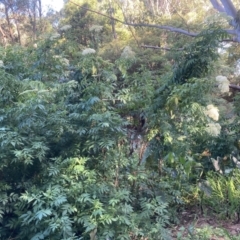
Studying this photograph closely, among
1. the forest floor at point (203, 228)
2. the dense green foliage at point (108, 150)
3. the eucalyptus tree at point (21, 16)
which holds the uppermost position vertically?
the eucalyptus tree at point (21, 16)

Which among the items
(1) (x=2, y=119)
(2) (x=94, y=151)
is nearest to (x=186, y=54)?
(2) (x=94, y=151)

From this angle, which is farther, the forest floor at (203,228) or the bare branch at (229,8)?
the bare branch at (229,8)

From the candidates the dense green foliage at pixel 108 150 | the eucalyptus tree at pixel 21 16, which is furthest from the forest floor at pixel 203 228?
the eucalyptus tree at pixel 21 16

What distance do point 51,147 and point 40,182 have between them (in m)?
0.41

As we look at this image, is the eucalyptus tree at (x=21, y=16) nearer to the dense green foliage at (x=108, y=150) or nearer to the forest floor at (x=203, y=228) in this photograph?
the dense green foliage at (x=108, y=150)

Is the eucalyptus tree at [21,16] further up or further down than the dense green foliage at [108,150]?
further up

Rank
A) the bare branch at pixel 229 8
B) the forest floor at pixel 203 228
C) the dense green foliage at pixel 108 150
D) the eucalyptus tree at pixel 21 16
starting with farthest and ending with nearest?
the eucalyptus tree at pixel 21 16 → the bare branch at pixel 229 8 → the forest floor at pixel 203 228 → the dense green foliage at pixel 108 150

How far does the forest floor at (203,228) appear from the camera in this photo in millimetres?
3289

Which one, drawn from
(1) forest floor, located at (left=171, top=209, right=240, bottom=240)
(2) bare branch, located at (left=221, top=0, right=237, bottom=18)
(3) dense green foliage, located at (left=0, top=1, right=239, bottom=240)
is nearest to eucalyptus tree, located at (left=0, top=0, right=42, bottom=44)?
(2) bare branch, located at (left=221, top=0, right=237, bottom=18)

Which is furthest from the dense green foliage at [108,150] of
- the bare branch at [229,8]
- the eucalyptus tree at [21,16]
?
the eucalyptus tree at [21,16]

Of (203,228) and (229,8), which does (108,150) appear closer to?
(203,228)

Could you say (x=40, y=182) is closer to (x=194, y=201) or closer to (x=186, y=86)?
(x=186, y=86)

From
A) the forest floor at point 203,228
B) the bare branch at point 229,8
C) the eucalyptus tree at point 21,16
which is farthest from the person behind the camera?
the eucalyptus tree at point 21,16

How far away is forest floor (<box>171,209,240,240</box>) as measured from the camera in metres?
3.29
